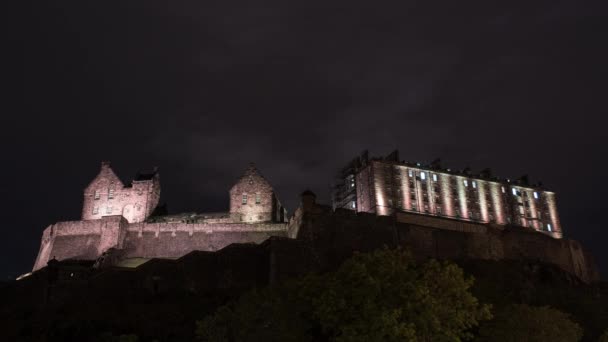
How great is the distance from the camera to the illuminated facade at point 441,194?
8488 cm

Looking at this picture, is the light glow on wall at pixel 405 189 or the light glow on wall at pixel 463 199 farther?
the light glow on wall at pixel 463 199

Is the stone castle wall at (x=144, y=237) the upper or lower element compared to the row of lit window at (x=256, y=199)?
lower

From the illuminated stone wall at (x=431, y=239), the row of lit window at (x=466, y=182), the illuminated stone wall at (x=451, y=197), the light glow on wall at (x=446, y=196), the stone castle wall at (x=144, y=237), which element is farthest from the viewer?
the row of lit window at (x=466, y=182)

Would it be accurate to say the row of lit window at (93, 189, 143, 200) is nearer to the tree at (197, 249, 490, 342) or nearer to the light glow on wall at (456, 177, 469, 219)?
the tree at (197, 249, 490, 342)

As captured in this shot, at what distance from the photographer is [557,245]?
262ft

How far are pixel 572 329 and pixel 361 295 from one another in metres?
18.5

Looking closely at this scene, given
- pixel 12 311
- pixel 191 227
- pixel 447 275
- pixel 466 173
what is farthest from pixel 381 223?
pixel 12 311

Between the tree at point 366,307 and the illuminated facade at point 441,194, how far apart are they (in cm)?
4661

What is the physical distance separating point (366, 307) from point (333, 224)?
33.6 meters

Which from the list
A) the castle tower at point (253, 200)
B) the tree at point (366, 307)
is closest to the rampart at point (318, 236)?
the castle tower at point (253, 200)

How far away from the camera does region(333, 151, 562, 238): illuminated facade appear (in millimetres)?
84875

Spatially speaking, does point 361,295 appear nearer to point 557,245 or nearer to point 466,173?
point 557,245

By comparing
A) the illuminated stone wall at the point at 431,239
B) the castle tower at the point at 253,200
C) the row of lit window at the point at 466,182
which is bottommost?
the illuminated stone wall at the point at 431,239

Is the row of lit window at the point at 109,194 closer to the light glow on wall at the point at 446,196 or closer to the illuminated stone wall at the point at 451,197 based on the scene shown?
the illuminated stone wall at the point at 451,197
